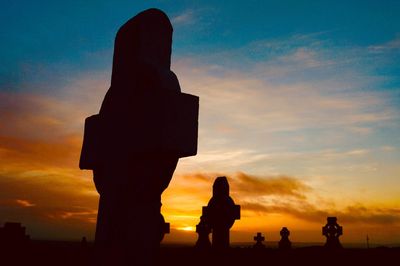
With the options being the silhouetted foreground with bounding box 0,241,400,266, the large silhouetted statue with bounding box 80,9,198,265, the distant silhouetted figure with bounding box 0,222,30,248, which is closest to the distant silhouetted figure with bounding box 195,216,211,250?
the silhouetted foreground with bounding box 0,241,400,266

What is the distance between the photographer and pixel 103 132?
9.76 ft

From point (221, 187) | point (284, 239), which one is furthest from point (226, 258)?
point (284, 239)

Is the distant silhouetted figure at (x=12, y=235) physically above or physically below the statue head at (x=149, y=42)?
below

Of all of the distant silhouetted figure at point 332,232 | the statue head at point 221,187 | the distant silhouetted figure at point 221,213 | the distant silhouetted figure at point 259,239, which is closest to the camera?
the distant silhouetted figure at point 221,213

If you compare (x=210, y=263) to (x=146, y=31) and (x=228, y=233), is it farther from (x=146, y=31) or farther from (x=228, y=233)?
(x=146, y=31)

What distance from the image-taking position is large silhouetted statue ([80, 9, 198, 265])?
2363mm

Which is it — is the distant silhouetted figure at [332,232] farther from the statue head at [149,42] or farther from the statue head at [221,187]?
the statue head at [149,42]

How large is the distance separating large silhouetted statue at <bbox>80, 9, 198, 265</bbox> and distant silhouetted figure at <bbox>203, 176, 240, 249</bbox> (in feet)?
27.3

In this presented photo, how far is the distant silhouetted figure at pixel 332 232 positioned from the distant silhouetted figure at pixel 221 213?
9.53 meters

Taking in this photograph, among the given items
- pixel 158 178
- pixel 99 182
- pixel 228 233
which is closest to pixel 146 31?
pixel 158 178

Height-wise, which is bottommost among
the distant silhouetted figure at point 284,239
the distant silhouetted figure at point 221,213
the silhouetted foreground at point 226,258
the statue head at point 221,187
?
the silhouetted foreground at point 226,258

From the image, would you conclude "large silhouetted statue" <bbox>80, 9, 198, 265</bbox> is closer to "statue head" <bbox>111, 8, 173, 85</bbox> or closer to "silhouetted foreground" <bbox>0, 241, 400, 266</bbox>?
"statue head" <bbox>111, 8, 173, 85</bbox>

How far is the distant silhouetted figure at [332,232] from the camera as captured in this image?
18.3 metres

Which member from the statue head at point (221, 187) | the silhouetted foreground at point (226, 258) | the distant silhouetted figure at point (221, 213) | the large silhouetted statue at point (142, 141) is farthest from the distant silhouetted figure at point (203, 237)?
the large silhouetted statue at point (142, 141)
